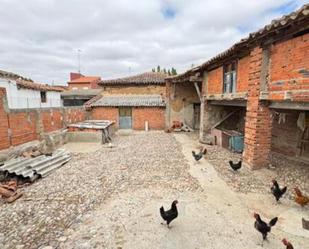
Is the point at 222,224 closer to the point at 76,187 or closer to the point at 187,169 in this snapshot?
the point at 187,169

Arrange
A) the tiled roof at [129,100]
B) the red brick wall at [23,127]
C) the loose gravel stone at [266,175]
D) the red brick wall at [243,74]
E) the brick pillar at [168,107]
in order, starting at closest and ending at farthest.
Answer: the loose gravel stone at [266,175], the red brick wall at [243,74], the red brick wall at [23,127], the brick pillar at [168,107], the tiled roof at [129,100]

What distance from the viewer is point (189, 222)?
153 inches

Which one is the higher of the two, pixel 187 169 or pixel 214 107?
pixel 214 107

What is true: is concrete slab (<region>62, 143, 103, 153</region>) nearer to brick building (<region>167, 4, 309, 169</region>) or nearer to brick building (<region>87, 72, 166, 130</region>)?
brick building (<region>87, 72, 166, 130</region>)

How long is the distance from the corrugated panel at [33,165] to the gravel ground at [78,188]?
1.08ft

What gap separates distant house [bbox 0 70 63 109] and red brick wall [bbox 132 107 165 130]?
360 inches

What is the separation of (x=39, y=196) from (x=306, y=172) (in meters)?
8.15

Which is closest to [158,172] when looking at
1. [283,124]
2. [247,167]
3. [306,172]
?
[247,167]

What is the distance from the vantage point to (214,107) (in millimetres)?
11281

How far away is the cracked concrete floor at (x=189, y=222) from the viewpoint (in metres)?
3.33

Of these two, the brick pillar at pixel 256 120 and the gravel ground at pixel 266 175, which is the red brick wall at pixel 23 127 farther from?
the brick pillar at pixel 256 120

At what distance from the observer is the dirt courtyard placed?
134 inches

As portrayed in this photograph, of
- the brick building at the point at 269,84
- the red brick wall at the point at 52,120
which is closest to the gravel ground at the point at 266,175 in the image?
the brick building at the point at 269,84

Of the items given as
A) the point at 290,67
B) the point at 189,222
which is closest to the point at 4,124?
the point at 189,222
